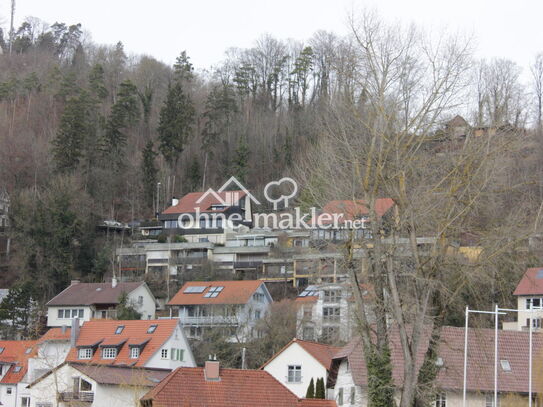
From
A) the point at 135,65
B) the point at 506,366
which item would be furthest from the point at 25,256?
the point at 135,65

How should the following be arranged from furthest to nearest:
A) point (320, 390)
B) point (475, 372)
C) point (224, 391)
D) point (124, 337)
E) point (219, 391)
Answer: point (124, 337) < point (320, 390) < point (224, 391) < point (219, 391) < point (475, 372)

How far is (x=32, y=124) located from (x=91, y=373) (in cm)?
5287

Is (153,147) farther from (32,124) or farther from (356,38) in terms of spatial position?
(356,38)

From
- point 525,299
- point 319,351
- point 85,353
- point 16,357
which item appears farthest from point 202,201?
point 525,299

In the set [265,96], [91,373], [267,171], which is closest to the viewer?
[91,373]

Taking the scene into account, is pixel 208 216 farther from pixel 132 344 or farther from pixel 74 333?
pixel 132 344

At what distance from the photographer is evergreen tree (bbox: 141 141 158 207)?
79250mm

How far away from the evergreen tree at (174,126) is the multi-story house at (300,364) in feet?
142

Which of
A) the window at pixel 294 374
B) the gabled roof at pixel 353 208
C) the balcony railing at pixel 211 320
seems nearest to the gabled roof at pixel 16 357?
the balcony railing at pixel 211 320

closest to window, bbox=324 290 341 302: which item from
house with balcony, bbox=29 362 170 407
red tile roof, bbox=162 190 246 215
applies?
house with balcony, bbox=29 362 170 407

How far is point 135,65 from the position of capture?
111m

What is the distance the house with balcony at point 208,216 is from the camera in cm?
7544

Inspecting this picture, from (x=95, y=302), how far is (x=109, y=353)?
12829 millimetres

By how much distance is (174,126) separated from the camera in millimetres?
84125
